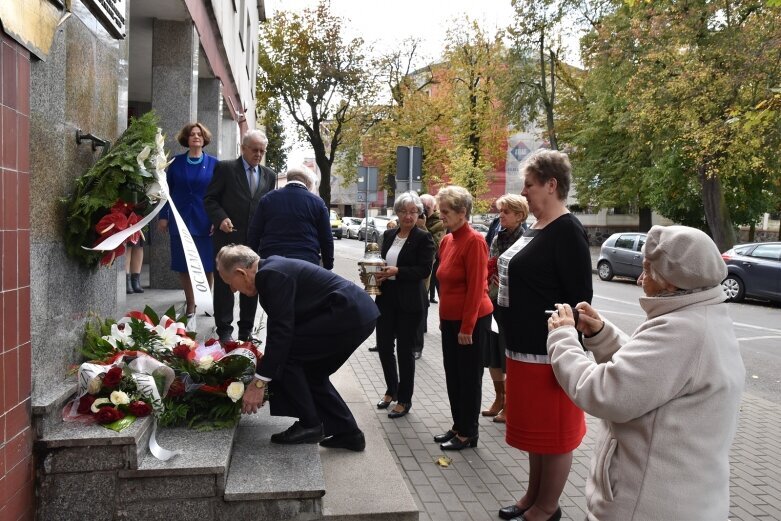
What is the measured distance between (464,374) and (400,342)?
0.83 m

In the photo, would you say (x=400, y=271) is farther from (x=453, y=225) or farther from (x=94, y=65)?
(x=94, y=65)

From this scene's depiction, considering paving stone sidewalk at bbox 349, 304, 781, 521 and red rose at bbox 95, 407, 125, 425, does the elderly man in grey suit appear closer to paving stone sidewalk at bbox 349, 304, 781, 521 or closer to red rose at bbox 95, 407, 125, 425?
paving stone sidewalk at bbox 349, 304, 781, 521

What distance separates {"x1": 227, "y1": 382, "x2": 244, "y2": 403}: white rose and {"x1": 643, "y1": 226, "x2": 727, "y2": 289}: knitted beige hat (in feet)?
8.74

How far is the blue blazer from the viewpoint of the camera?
6.93 metres

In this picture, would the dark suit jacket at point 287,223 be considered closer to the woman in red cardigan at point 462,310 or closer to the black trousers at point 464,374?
the woman in red cardigan at point 462,310

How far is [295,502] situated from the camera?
373 cm

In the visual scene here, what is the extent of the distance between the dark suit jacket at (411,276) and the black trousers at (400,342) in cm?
7

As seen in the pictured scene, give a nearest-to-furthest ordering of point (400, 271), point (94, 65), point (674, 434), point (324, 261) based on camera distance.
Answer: point (674, 434)
point (94, 65)
point (400, 271)
point (324, 261)

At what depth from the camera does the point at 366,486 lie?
422 cm

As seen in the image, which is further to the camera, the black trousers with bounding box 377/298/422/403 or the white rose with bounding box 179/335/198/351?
the black trousers with bounding box 377/298/422/403

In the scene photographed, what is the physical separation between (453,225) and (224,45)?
8145mm

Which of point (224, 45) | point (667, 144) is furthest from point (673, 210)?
point (224, 45)

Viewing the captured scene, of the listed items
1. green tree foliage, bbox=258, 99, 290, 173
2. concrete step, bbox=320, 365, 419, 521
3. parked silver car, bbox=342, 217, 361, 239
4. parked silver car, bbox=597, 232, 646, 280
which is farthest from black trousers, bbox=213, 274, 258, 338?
parked silver car, bbox=342, 217, 361, 239

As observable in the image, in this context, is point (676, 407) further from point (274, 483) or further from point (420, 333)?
point (420, 333)
